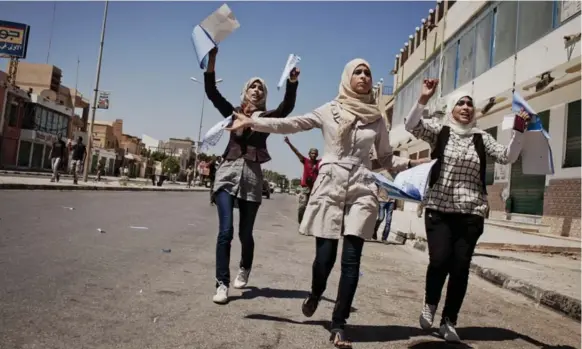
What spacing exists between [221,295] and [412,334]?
1.49 metres

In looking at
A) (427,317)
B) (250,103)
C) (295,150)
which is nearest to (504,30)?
(295,150)

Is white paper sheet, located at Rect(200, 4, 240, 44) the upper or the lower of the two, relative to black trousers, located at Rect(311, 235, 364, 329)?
upper

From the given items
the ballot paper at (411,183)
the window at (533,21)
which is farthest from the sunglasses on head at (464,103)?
the window at (533,21)

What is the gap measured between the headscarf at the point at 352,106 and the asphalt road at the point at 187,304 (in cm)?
141

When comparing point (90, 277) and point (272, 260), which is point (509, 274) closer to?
point (272, 260)

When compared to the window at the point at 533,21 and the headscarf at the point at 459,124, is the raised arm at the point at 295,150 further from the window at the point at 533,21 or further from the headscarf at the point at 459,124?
the window at the point at 533,21

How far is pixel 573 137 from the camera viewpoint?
13.8m

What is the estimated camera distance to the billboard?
47.2m

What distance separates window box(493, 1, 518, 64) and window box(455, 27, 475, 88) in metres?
2.57

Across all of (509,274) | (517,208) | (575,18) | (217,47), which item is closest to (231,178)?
(217,47)

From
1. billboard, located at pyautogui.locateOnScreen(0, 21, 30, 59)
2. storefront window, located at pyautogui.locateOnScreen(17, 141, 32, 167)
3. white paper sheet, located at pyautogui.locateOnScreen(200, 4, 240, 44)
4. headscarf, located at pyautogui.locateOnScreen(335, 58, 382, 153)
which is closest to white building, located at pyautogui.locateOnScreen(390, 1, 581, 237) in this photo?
white paper sheet, located at pyautogui.locateOnScreen(200, 4, 240, 44)

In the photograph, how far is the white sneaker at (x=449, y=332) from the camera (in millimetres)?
3637

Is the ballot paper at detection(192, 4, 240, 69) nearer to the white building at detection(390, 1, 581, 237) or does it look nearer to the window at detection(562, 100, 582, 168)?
the white building at detection(390, 1, 581, 237)

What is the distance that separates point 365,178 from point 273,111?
134cm
